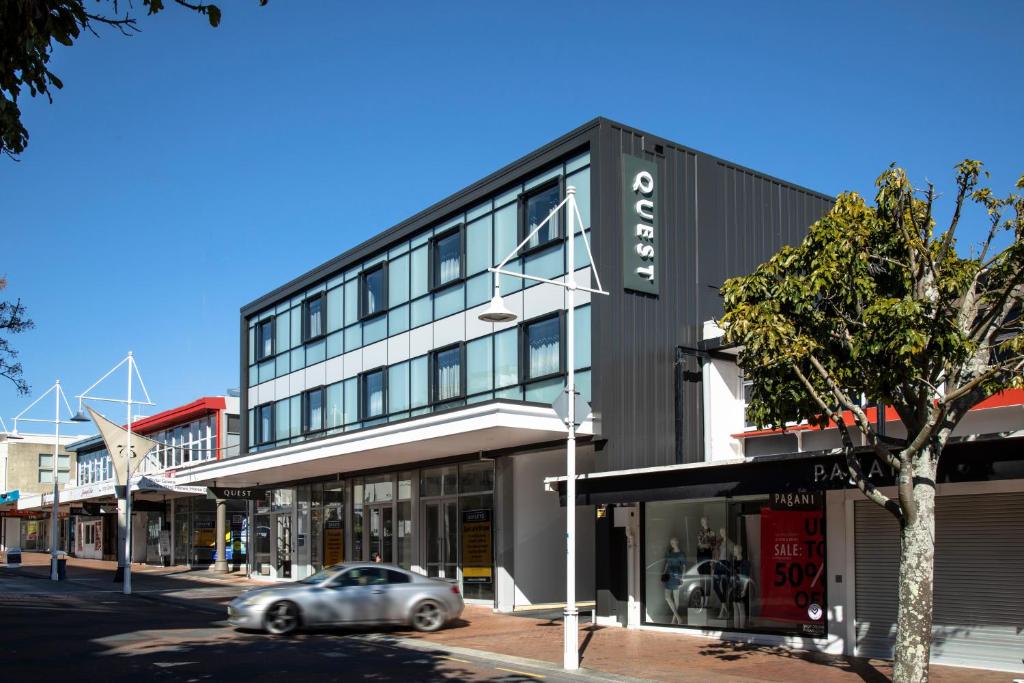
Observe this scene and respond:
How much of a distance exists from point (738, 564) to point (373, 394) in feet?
45.4

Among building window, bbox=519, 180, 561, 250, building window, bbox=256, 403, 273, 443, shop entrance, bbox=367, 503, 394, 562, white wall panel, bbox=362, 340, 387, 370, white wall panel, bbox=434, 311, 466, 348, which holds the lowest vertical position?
shop entrance, bbox=367, 503, 394, 562

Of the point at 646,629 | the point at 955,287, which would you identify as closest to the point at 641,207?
the point at 646,629

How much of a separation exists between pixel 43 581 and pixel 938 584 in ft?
107

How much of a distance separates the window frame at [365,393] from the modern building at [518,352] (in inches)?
3.7

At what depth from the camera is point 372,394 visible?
30.6 m

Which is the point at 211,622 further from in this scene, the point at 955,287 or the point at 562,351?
the point at 955,287

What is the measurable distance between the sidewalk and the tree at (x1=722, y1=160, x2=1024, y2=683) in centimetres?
295

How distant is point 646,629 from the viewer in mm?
20984

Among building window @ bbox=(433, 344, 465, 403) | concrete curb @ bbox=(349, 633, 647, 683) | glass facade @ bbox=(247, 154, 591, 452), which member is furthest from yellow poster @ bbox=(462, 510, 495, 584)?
concrete curb @ bbox=(349, 633, 647, 683)

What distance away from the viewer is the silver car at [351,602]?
65.0ft

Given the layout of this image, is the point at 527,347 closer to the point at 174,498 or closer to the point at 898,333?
the point at 898,333

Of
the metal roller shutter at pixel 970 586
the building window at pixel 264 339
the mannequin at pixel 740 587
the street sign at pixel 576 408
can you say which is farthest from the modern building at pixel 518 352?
the metal roller shutter at pixel 970 586

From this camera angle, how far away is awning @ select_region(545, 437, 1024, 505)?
1422 cm

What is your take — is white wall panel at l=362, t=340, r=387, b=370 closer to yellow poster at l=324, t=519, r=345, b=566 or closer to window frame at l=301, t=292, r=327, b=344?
window frame at l=301, t=292, r=327, b=344
